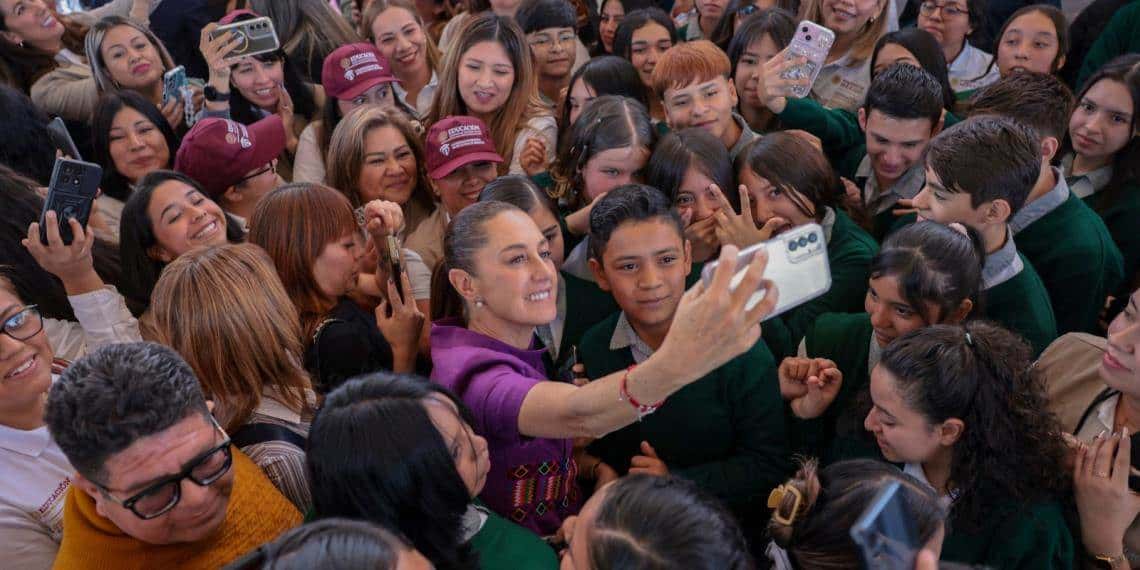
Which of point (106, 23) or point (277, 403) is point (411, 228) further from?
point (106, 23)

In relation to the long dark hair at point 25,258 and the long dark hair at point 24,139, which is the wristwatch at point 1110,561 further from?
the long dark hair at point 24,139

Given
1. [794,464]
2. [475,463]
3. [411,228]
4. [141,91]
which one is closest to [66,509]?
[475,463]

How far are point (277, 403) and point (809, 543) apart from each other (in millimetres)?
Result: 1118

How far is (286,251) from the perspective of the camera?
91.5 inches

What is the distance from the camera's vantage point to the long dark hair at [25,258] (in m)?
2.60

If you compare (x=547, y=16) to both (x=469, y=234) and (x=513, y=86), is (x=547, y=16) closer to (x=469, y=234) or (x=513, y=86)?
(x=513, y=86)

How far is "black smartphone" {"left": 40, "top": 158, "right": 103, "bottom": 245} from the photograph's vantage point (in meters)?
2.38

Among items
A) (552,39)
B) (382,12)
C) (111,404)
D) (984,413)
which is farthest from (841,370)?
(382,12)

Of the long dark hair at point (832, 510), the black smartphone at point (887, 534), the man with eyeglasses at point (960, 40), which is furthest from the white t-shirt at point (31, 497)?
the man with eyeglasses at point (960, 40)

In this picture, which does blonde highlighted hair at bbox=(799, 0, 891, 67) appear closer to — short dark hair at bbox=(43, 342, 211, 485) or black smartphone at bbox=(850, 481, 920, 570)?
black smartphone at bbox=(850, 481, 920, 570)

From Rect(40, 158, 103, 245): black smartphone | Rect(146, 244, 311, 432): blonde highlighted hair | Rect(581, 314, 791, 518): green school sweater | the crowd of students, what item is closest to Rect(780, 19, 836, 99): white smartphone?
the crowd of students

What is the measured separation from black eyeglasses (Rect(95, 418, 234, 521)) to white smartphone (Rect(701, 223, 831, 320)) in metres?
0.88

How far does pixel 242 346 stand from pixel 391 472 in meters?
0.66

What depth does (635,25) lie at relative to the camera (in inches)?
158
